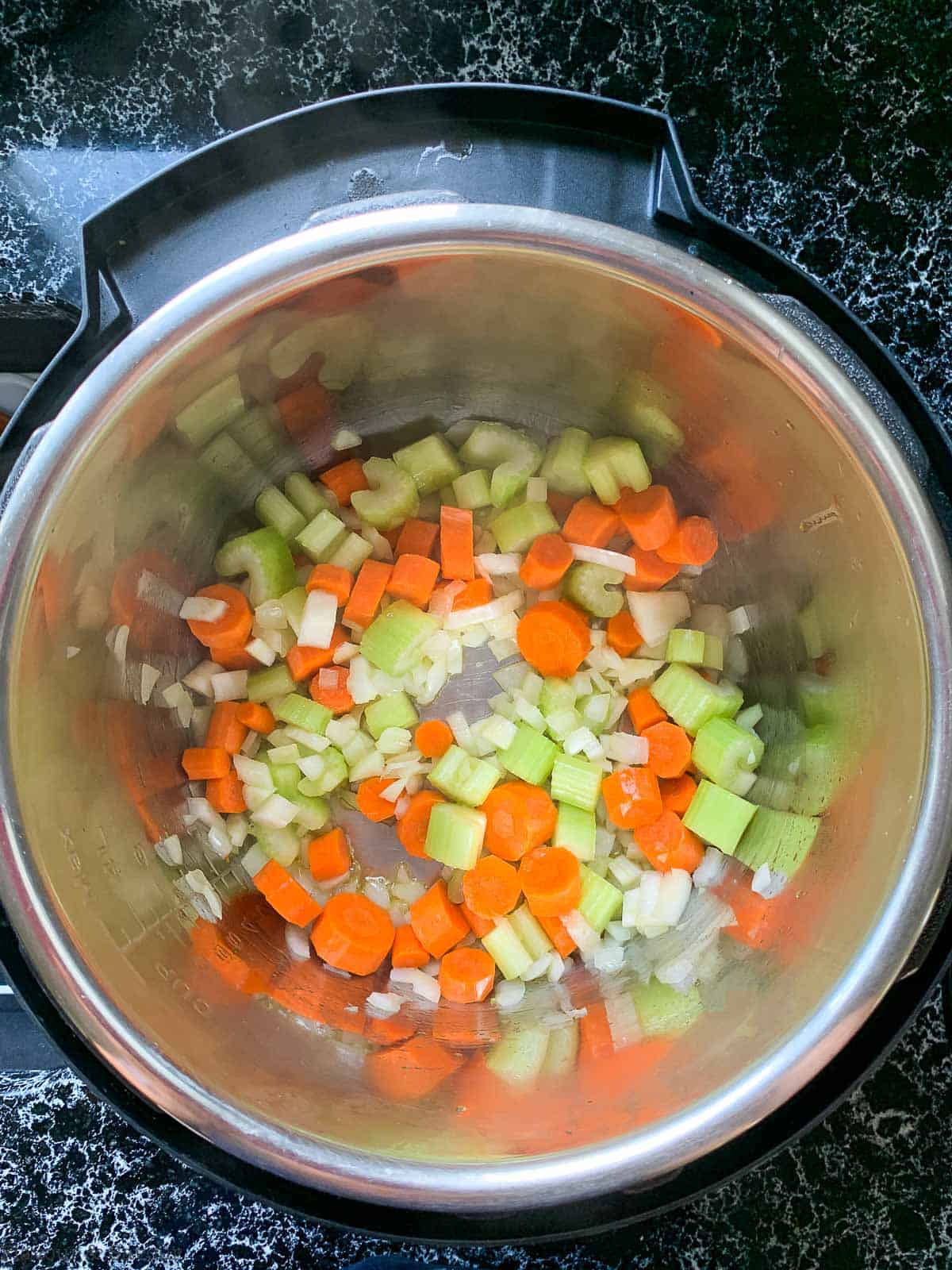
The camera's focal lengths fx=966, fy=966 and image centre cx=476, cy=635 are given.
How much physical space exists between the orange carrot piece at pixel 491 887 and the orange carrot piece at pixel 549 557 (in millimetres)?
344

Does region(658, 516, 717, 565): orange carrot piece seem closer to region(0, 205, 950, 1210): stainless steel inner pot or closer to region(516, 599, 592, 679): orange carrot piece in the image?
region(0, 205, 950, 1210): stainless steel inner pot

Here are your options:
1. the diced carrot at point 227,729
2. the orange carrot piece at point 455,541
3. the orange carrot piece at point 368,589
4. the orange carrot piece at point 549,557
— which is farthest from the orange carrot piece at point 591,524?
the diced carrot at point 227,729

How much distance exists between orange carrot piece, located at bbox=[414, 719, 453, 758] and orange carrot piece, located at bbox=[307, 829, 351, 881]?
14cm

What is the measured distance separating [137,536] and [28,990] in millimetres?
445

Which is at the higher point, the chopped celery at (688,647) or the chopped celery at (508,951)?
the chopped celery at (688,647)

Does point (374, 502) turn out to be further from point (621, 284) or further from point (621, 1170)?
point (621, 1170)

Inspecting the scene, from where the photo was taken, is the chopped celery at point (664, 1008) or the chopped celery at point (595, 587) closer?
the chopped celery at point (664, 1008)

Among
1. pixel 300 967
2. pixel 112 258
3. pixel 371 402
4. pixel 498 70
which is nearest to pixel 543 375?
pixel 371 402

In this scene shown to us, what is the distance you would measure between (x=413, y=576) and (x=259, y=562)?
0.59 ft

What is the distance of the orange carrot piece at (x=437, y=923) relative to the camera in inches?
44.5

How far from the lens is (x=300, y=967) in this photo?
3.66 feet

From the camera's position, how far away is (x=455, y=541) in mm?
1164

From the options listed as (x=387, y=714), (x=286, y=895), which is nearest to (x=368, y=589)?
(x=387, y=714)

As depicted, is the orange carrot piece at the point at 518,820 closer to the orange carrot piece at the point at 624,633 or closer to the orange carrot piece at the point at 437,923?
the orange carrot piece at the point at 437,923
